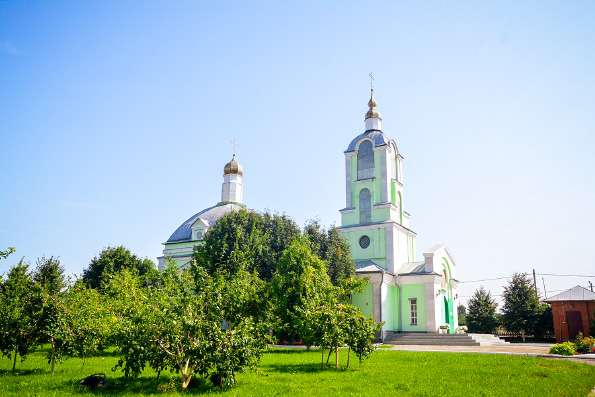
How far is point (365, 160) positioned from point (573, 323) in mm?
19825

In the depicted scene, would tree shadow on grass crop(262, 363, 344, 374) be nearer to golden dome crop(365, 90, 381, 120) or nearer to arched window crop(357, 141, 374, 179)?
arched window crop(357, 141, 374, 179)

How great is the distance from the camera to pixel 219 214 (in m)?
40.6

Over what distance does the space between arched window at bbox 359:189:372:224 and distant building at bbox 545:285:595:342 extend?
1514 centimetres

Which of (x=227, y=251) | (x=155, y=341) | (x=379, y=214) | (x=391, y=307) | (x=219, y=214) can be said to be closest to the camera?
(x=155, y=341)

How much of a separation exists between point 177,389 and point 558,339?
3350 cm

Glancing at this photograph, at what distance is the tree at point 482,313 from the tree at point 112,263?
94.6 ft

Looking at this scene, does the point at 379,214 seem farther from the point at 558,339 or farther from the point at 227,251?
the point at 558,339

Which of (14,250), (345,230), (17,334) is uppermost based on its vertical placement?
(345,230)

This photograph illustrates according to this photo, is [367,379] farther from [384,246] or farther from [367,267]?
[384,246]

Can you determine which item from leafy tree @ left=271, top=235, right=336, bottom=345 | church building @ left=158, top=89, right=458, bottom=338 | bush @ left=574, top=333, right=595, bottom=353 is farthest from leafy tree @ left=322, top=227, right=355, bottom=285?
bush @ left=574, top=333, right=595, bottom=353

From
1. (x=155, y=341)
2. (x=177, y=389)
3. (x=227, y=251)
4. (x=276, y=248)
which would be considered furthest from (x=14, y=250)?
(x=276, y=248)

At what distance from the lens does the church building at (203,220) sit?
39.1 meters

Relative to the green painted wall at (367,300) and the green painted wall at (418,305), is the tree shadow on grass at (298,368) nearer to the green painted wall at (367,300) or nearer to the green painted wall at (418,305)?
the green painted wall at (367,300)

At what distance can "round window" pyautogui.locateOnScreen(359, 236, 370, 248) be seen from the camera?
35.9 meters
